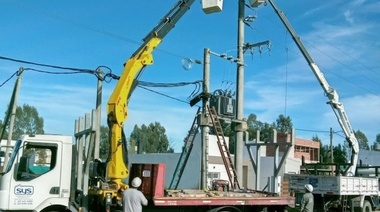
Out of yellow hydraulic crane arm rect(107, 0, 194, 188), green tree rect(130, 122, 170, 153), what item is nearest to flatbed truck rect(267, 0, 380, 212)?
yellow hydraulic crane arm rect(107, 0, 194, 188)

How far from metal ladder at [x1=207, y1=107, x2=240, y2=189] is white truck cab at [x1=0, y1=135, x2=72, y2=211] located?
750 cm

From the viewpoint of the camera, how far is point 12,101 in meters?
24.2

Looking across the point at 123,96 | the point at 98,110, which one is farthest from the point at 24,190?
the point at 123,96

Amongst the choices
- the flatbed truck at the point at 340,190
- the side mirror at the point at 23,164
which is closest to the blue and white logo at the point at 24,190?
the side mirror at the point at 23,164

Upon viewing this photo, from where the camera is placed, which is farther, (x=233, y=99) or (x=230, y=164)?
(x=233, y=99)

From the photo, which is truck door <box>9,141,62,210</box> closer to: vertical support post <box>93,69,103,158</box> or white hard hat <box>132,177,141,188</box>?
vertical support post <box>93,69,103,158</box>

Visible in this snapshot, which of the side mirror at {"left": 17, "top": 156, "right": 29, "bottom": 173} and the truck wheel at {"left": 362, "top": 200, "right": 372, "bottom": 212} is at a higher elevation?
the side mirror at {"left": 17, "top": 156, "right": 29, "bottom": 173}

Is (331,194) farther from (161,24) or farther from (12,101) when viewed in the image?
(12,101)

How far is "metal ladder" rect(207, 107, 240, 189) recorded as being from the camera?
18984 millimetres

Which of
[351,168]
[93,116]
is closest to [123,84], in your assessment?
[93,116]

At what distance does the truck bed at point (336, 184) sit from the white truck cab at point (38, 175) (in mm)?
13992

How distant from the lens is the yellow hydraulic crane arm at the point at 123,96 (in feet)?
44.4

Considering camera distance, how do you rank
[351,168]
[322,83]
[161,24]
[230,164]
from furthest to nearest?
[322,83], [351,168], [230,164], [161,24]

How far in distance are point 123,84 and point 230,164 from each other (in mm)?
6494
